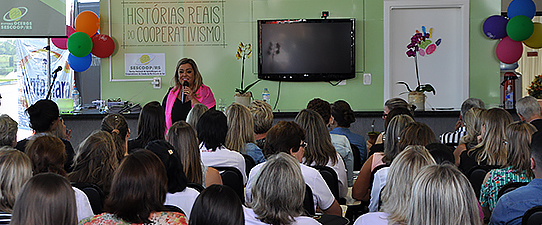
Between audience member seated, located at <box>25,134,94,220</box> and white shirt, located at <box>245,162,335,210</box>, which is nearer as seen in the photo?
audience member seated, located at <box>25,134,94,220</box>

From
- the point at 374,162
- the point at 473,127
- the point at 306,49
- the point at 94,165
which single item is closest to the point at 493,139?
the point at 473,127

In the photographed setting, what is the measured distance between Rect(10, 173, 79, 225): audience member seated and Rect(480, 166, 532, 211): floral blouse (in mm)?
2175

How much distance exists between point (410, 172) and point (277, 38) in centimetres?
559

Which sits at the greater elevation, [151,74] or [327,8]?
[327,8]

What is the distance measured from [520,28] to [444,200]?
6.16 m

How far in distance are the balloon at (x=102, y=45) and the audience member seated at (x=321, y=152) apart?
15.4 ft

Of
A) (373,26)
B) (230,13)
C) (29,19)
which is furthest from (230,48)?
(29,19)

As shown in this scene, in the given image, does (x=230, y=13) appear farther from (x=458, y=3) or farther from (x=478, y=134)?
(x=478, y=134)

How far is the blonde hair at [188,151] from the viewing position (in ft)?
10.1

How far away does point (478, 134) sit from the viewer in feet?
13.9

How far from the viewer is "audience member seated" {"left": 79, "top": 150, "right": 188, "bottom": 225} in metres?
1.98

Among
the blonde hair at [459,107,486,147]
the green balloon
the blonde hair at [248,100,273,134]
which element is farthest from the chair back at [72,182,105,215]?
the green balloon

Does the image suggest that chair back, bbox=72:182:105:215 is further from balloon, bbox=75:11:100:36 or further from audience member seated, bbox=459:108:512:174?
balloon, bbox=75:11:100:36

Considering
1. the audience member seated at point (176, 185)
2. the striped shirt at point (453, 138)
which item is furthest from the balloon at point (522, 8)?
the audience member seated at point (176, 185)
